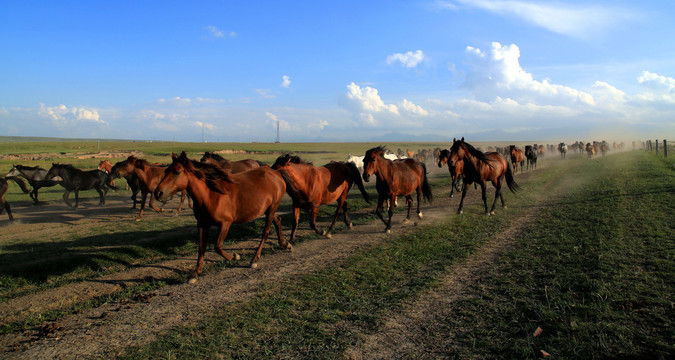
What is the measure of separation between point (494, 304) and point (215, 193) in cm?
511

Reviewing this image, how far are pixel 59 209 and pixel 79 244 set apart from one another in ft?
27.5

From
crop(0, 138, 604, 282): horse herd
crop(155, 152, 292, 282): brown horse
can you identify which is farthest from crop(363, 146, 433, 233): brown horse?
crop(155, 152, 292, 282): brown horse

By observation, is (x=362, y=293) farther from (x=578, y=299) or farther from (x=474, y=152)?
(x=474, y=152)

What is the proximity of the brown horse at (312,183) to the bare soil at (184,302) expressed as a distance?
926 millimetres

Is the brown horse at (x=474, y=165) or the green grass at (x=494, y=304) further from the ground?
the brown horse at (x=474, y=165)

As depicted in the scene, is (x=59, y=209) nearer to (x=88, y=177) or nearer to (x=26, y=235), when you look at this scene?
(x=88, y=177)

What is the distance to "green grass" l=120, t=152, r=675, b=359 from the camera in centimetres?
389

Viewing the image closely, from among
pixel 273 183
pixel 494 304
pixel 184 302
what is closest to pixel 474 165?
pixel 273 183

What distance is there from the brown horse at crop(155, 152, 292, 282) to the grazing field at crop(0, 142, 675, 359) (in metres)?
0.94

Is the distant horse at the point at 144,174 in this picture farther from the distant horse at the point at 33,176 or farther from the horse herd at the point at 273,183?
the distant horse at the point at 33,176

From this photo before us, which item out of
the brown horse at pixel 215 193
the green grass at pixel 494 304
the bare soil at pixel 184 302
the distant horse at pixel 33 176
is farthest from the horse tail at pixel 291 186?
the distant horse at pixel 33 176

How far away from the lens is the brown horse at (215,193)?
652cm

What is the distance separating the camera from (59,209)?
15617 millimetres

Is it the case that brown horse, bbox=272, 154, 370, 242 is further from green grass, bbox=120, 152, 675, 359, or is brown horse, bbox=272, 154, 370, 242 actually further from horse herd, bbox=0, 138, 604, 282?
green grass, bbox=120, 152, 675, 359
